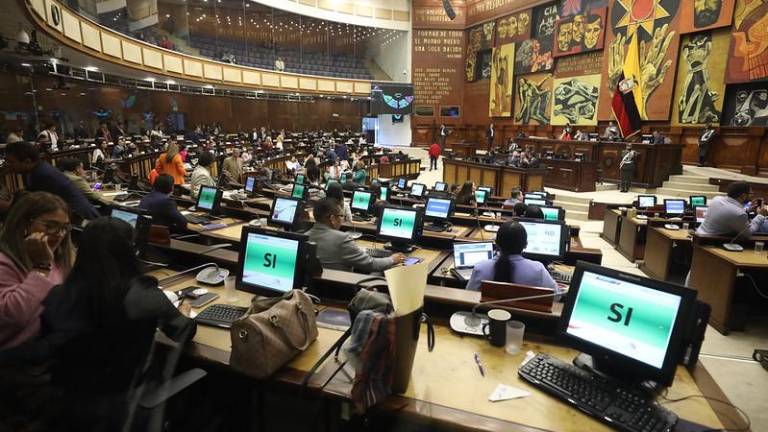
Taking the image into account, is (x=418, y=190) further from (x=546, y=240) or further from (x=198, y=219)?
(x=546, y=240)

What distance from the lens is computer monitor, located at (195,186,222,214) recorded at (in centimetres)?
554

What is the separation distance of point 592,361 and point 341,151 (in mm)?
14454

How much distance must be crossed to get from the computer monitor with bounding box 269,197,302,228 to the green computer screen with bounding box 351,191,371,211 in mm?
1334

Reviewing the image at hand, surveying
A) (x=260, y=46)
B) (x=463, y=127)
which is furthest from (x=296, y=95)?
(x=463, y=127)

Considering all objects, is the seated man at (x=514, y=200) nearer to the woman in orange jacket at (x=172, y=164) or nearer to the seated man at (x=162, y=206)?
the seated man at (x=162, y=206)

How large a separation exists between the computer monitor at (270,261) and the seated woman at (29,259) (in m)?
0.95

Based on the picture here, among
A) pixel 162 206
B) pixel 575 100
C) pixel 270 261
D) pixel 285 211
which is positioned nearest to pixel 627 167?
pixel 575 100

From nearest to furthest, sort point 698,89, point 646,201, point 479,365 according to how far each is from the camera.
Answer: point 479,365 → point 646,201 → point 698,89

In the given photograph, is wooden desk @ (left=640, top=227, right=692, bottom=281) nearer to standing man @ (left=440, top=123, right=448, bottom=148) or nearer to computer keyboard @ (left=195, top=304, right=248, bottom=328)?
computer keyboard @ (left=195, top=304, right=248, bottom=328)

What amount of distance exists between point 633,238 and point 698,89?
8.15m

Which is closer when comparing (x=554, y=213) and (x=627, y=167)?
(x=554, y=213)

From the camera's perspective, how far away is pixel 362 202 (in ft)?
20.3

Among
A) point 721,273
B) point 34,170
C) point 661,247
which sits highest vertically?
point 34,170

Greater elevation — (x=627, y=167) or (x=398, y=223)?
(x=627, y=167)
